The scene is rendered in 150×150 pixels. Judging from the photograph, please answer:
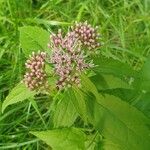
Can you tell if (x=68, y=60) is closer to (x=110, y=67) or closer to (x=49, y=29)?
(x=110, y=67)

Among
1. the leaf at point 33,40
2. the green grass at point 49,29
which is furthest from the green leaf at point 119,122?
the green grass at point 49,29

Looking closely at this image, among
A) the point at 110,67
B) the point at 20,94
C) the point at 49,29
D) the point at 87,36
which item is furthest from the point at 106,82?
the point at 49,29

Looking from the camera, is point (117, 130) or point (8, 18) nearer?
point (117, 130)

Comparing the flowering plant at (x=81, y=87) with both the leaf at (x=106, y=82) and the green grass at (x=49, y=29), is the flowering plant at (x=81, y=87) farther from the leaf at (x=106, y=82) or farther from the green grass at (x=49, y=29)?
the green grass at (x=49, y=29)

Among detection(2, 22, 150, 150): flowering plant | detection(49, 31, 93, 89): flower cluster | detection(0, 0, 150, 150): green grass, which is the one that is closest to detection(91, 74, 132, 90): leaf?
detection(2, 22, 150, 150): flowering plant

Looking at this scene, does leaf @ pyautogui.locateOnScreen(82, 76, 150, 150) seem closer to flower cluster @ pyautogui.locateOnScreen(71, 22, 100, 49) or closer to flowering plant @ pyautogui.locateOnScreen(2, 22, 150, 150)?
flowering plant @ pyautogui.locateOnScreen(2, 22, 150, 150)

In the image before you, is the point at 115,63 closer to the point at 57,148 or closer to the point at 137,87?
the point at 137,87

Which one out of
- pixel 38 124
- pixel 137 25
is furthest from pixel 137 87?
pixel 137 25
